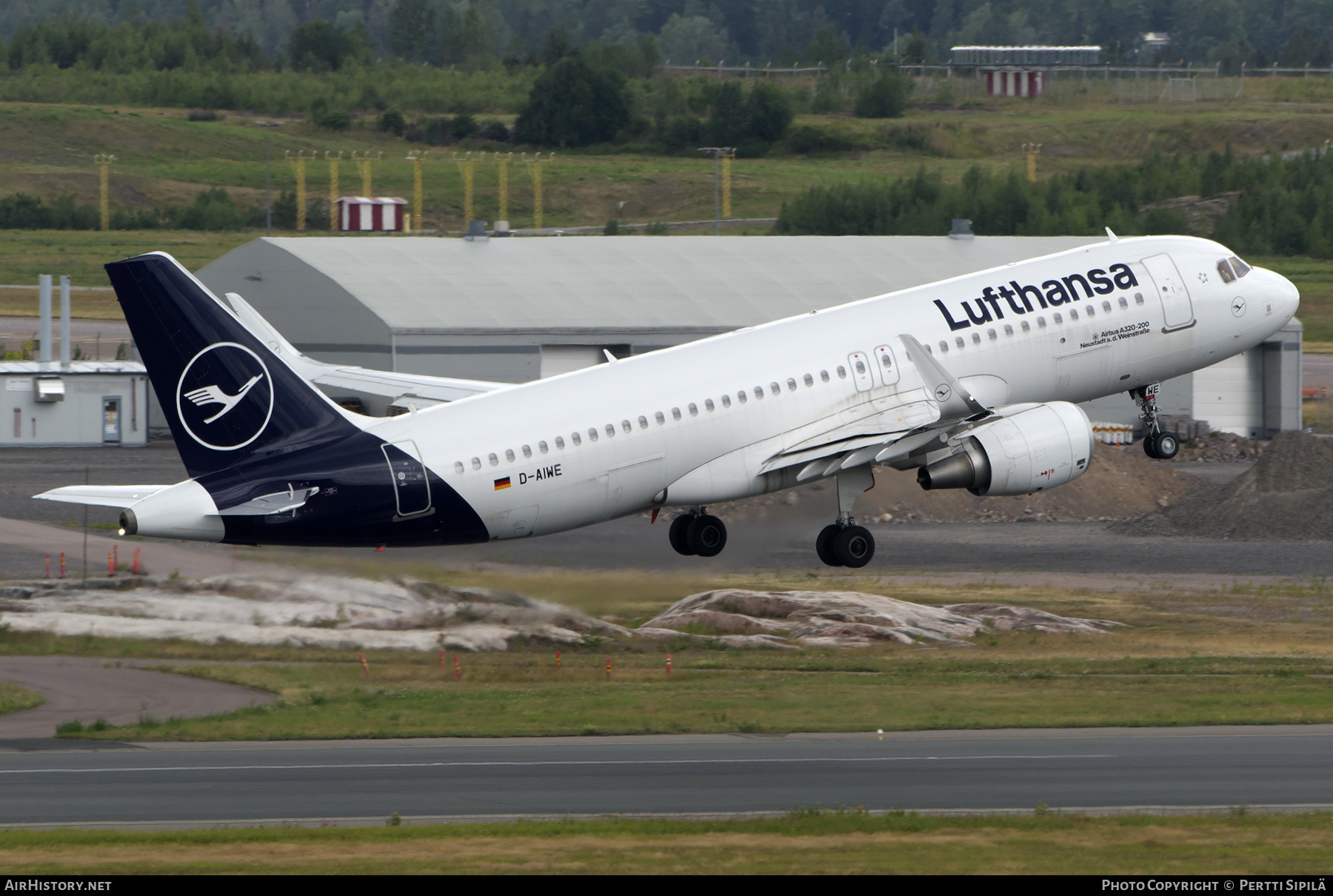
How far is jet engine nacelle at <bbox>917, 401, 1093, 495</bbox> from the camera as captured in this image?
44656 millimetres

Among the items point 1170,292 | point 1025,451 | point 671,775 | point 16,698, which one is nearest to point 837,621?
point 1025,451

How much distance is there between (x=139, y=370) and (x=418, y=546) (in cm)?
5171

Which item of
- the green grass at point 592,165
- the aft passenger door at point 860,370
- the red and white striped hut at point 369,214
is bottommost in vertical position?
the aft passenger door at point 860,370

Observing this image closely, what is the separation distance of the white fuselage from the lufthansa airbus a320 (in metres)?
0.06

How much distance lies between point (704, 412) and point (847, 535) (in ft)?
18.4

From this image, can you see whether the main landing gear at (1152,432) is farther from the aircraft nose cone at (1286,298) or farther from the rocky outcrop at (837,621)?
the rocky outcrop at (837,621)

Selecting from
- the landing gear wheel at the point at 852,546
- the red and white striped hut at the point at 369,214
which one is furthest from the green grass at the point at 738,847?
the red and white striped hut at the point at 369,214

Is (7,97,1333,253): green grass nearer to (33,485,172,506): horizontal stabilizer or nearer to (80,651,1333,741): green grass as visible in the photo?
(80,651,1333,741): green grass

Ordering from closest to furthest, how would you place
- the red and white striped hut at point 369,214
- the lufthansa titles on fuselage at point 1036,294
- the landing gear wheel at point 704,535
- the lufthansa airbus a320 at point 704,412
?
the lufthansa airbus a320 at point 704,412
the lufthansa titles on fuselage at point 1036,294
the landing gear wheel at point 704,535
the red and white striped hut at point 369,214

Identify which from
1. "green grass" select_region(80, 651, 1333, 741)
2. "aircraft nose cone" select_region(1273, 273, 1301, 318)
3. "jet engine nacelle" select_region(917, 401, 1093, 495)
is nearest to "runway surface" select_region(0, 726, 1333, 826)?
"green grass" select_region(80, 651, 1333, 741)

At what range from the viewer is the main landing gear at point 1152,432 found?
49375 millimetres

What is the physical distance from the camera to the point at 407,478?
40.2 m

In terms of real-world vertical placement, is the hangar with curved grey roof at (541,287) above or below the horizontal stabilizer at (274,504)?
above

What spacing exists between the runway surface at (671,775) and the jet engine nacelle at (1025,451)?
6505 mm
